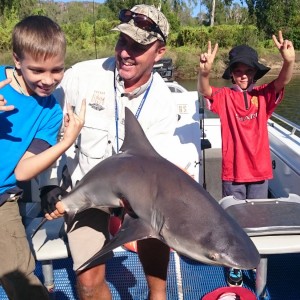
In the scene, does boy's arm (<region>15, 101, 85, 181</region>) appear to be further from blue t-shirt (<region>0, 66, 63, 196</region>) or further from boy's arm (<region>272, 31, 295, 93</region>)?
boy's arm (<region>272, 31, 295, 93</region>)

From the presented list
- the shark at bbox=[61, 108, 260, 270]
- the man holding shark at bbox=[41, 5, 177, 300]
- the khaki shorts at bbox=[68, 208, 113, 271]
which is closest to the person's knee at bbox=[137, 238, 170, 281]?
the man holding shark at bbox=[41, 5, 177, 300]

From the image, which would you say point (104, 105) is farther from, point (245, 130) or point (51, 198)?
point (245, 130)

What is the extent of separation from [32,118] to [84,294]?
3.48ft

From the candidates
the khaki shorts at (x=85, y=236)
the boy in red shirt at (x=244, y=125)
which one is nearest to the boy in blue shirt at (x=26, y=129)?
the khaki shorts at (x=85, y=236)

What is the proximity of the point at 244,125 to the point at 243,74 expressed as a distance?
1.49ft

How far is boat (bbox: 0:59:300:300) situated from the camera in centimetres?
298

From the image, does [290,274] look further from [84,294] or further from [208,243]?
[208,243]

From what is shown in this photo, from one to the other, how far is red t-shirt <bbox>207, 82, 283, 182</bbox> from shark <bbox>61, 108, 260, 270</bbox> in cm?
180

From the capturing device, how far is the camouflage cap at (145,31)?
2586 mm

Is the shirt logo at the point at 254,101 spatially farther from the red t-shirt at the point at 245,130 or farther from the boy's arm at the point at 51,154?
the boy's arm at the point at 51,154

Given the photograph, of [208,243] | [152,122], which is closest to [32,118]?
[152,122]

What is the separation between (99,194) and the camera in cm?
227

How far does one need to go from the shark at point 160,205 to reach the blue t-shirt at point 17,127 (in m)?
0.36

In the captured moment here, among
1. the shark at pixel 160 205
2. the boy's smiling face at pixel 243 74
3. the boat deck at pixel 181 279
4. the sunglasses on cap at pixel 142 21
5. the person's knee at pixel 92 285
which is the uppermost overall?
the sunglasses on cap at pixel 142 21
